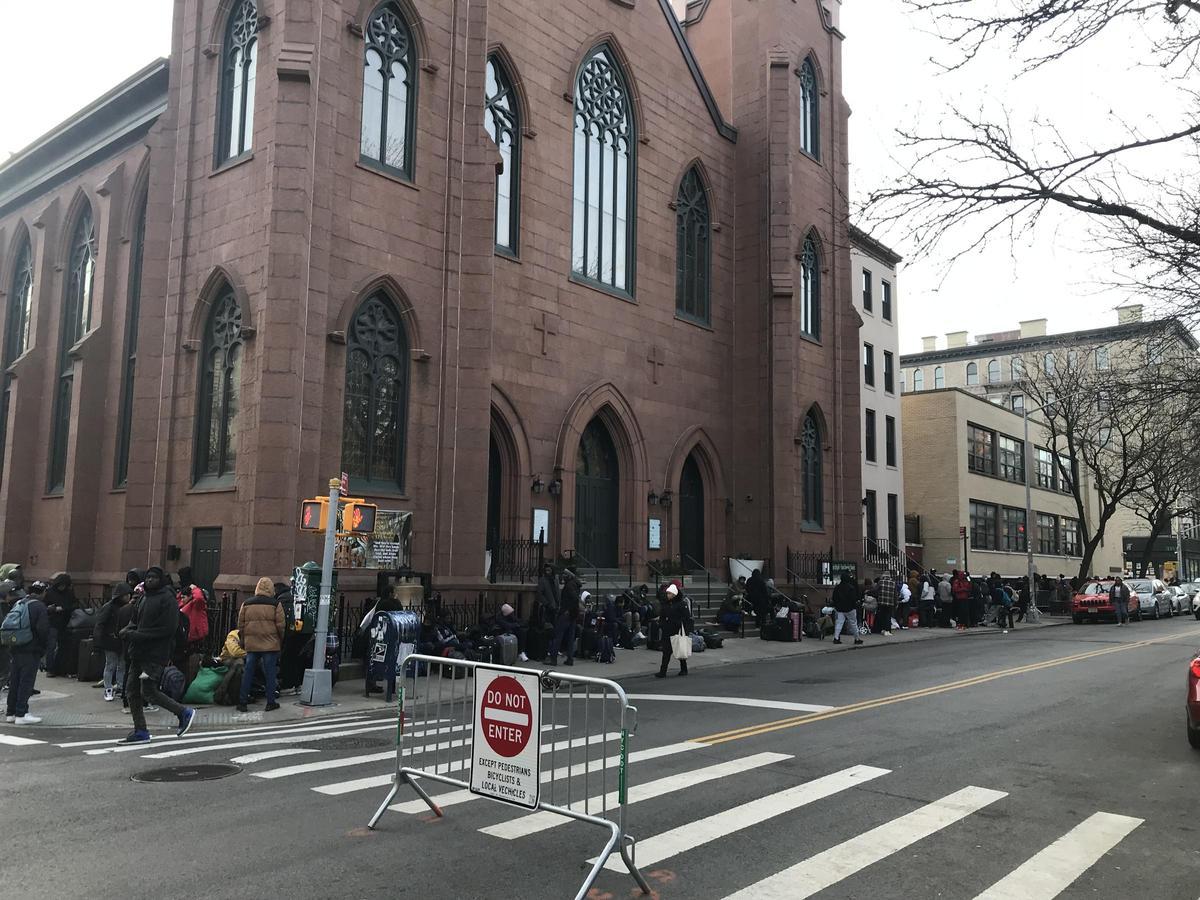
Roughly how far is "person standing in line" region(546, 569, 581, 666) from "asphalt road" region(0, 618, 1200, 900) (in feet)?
20.8

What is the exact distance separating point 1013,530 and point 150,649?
51966mm

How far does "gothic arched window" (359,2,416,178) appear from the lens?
19906mm

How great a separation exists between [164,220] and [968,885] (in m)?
19.5

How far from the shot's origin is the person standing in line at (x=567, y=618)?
60.1 feet

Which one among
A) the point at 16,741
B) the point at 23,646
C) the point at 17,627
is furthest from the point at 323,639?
the point at 16,741

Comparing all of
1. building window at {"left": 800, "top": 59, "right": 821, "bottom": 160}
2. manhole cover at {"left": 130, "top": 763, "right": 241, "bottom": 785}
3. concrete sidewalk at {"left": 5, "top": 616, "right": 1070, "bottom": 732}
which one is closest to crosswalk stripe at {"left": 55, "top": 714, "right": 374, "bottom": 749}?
concrete sidewalk at {"left": 5, "top": 616, "right": 1070, "bottom": 732}

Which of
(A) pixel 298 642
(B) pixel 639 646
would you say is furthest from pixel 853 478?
(A) pixel 298 642

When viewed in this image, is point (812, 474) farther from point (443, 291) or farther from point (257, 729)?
point (257, 729)

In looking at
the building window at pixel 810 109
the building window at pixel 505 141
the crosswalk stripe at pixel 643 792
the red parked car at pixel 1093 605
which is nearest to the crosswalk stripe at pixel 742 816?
the crosswalk stripe at pixel 643 792

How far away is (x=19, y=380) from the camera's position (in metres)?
25.8

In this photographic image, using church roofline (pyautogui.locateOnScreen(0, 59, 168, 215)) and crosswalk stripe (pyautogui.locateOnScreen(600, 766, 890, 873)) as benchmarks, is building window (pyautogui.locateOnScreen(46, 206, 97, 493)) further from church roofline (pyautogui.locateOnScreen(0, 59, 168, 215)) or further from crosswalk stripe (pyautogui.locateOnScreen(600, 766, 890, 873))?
crosswalk stripe (pyautogui.locateOnScreen(600, 766, 890, 873))

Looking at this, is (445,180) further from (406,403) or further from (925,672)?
(925,672)

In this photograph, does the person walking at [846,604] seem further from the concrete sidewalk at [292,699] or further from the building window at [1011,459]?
the building window at [1011,459]

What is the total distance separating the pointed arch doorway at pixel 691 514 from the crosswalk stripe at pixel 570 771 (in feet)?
61.8
